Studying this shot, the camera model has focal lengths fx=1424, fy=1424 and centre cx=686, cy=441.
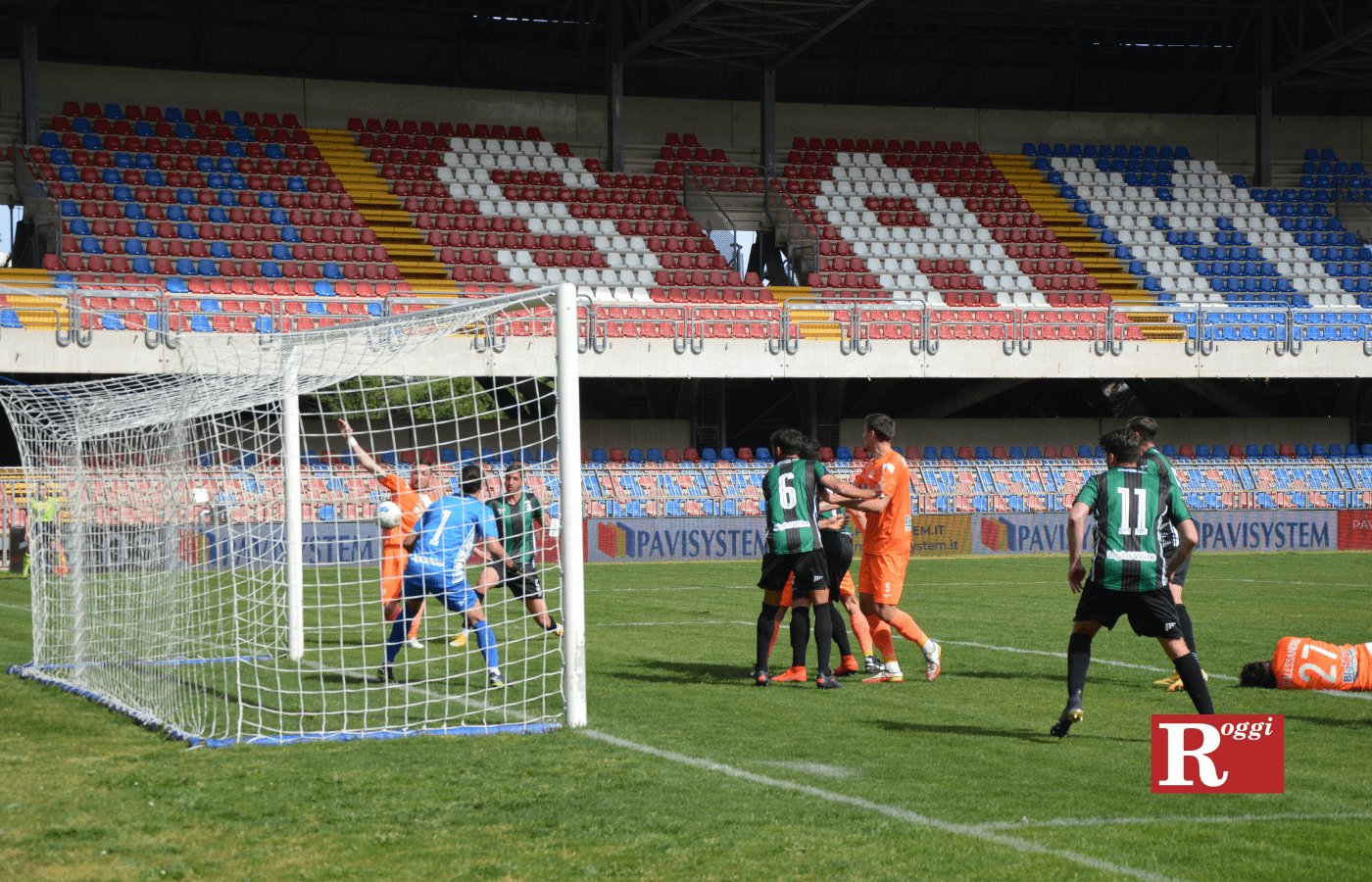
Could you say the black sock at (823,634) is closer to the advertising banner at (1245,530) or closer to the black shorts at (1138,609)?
the black shorts at (1138,609)

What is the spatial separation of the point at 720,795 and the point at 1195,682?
2677 millimetres

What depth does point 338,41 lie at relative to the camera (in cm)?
3694

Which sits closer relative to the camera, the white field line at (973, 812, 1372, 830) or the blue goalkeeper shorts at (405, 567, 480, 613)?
the white field line at (973, 812, 1372, 830)

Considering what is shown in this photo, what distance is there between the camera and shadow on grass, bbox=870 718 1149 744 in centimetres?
764

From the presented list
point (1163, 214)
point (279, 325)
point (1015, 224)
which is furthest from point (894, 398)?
point (279, 325)

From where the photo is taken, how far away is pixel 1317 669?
934 cm

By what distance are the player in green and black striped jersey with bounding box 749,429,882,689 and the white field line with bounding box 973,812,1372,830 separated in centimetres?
369

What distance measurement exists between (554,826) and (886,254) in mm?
28839

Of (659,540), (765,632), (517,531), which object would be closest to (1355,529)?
(659,540)

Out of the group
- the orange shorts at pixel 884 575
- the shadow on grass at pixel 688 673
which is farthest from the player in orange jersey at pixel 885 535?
the shadow on grass at pixel 688 673

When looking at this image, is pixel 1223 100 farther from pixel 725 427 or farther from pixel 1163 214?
pixel 725 427

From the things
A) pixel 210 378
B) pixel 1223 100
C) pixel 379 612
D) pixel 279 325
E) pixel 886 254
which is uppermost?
pixel 1223 100

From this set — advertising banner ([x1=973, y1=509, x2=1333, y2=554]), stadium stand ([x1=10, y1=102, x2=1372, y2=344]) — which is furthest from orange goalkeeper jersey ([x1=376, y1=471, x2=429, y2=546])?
advertising banner ([x1=973, y1=509, x2=1333, y2=554])

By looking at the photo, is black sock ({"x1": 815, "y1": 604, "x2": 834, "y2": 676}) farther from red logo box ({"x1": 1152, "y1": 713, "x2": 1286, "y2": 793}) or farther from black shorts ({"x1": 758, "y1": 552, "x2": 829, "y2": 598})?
red logo box ({"x1": 1152, "y1": 713, "x2": 1286, "y2": 793})
